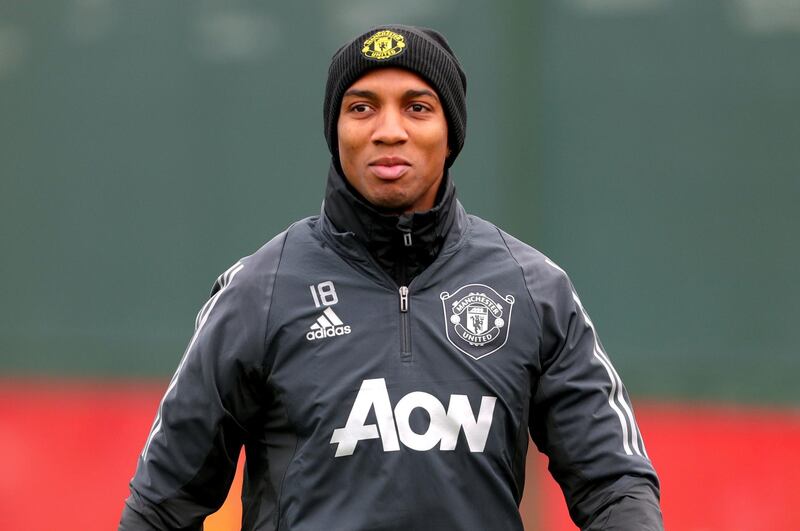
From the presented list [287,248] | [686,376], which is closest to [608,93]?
[686,376]

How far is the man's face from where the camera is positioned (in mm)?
2715

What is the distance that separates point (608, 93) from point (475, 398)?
329cm

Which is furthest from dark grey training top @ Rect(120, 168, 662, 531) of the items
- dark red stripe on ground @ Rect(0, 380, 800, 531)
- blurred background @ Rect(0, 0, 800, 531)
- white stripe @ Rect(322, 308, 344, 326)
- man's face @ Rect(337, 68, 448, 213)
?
blurred background @ Rect(0, 0, 800, 531)

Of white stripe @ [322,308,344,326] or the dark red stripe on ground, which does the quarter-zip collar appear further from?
the dark red stripe on ground

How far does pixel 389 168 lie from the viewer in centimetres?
272

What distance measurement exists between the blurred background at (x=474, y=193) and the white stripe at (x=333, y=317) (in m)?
3.12

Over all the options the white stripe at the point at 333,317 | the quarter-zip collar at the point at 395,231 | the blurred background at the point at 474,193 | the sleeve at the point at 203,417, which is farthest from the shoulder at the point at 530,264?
the blurred background at the point at 474,193

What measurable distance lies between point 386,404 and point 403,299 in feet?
0.65

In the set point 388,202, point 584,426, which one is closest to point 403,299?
point 388,202

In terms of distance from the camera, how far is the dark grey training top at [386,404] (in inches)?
102

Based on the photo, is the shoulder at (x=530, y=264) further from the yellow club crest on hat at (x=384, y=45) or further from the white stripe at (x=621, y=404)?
the yellow club crest on hat at (x=384, y=45)

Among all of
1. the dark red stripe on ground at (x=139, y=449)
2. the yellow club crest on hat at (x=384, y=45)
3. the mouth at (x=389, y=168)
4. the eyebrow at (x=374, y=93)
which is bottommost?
the dark red stripe on ground at (x=139, y=449)

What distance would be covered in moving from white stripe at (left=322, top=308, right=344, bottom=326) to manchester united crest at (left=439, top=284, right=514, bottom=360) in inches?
7.5

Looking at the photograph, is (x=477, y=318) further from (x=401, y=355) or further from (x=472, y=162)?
(x=472, y=162)
